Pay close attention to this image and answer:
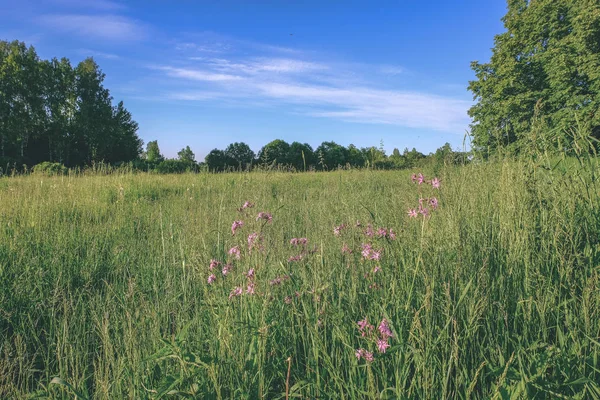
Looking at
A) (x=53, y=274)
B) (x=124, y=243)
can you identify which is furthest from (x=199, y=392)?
(x=124, y=243)

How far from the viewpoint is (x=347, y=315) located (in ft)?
6.14

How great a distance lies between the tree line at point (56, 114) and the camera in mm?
33688

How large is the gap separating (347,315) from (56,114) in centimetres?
4504

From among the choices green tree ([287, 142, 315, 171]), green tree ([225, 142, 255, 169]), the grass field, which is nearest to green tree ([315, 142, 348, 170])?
→ green tree ([287, 142, 315, 171])

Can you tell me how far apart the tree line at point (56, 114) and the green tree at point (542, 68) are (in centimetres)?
3274

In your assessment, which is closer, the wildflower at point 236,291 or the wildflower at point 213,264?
the wildflower at point 236,291

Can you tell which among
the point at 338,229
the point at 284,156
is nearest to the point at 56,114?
the point at 284,156

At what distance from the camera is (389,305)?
6.33 feet

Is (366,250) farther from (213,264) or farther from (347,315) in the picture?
(213,264)

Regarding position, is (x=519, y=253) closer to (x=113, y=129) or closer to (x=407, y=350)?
(x=407, y=350)

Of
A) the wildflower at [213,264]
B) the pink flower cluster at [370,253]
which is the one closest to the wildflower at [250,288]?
the wildflower at [213,264]

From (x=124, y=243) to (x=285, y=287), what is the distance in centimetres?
291

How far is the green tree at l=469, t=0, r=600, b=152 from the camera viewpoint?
1875 centimetres

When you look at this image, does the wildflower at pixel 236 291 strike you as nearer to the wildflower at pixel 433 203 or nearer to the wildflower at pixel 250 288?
the wildflower at pixel 250 288
